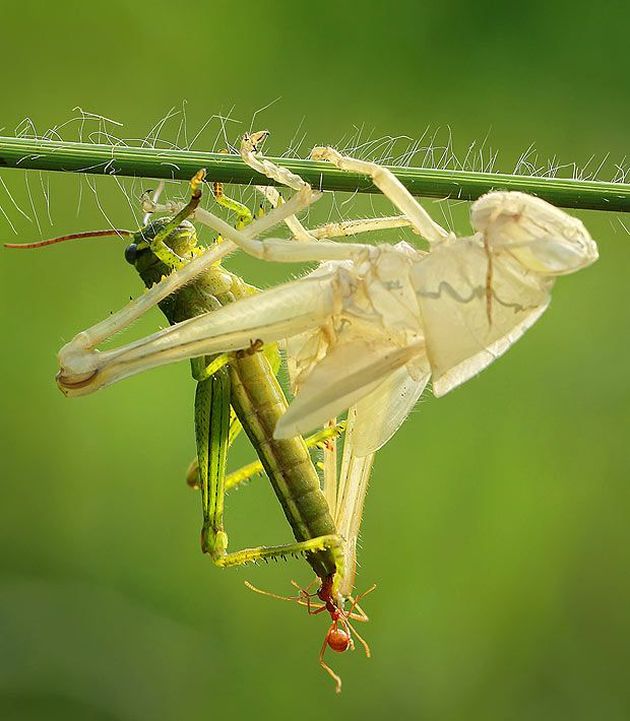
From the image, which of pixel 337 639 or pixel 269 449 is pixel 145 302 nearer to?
pixel 269 449

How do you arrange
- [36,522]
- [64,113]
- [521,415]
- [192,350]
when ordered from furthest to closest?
[64,113]
[521,415]
[36,522]
[192,350]

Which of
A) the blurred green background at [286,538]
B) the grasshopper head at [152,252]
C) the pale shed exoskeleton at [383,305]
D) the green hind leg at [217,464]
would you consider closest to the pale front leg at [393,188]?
the pale shed exoskeleton at [383,305]

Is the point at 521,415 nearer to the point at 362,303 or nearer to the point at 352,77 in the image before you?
the point at 352,77

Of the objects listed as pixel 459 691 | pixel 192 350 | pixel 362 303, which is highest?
pixel 362 303

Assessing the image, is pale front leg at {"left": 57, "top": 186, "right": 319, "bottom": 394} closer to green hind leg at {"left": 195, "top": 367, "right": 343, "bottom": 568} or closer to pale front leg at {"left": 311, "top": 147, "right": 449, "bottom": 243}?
pale front leg at {"left": 311, "top": 147, "right": 449, "bottom": 243}

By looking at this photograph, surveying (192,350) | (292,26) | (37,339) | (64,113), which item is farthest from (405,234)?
(292,26)

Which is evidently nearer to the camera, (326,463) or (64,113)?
(326,463)

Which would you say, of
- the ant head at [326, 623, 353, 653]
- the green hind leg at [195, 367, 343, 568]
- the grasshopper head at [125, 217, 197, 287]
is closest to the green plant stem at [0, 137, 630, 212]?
the grasshopper head at [125, 217, 197, 287]
